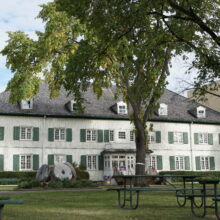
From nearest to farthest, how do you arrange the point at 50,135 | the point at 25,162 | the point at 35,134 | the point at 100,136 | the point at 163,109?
the point at 25,162
the point at 35,134
the point at 50,135
the point at 100,136
the point at 163,109

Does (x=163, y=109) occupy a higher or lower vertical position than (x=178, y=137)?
higher

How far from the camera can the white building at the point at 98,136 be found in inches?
1326

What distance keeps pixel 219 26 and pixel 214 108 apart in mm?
31274

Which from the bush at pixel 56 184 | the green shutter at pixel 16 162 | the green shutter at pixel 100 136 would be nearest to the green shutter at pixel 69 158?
the green shutter at pixel 100 136

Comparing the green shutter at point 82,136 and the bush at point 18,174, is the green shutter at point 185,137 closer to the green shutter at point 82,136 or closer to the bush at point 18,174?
the green shutter at point 82,136

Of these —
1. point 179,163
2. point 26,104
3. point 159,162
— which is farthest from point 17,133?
point 179,163

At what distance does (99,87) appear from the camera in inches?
1044

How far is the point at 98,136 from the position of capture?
36312mm

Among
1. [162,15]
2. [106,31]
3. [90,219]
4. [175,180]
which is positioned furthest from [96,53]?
[175,180]

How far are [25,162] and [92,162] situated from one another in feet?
19.1

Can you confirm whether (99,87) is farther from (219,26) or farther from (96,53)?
(219,26)

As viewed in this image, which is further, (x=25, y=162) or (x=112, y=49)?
(x=25, y=162)

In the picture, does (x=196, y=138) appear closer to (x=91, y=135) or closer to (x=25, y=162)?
(x=91, y=135)

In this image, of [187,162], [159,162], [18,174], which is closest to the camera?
[18,174]
